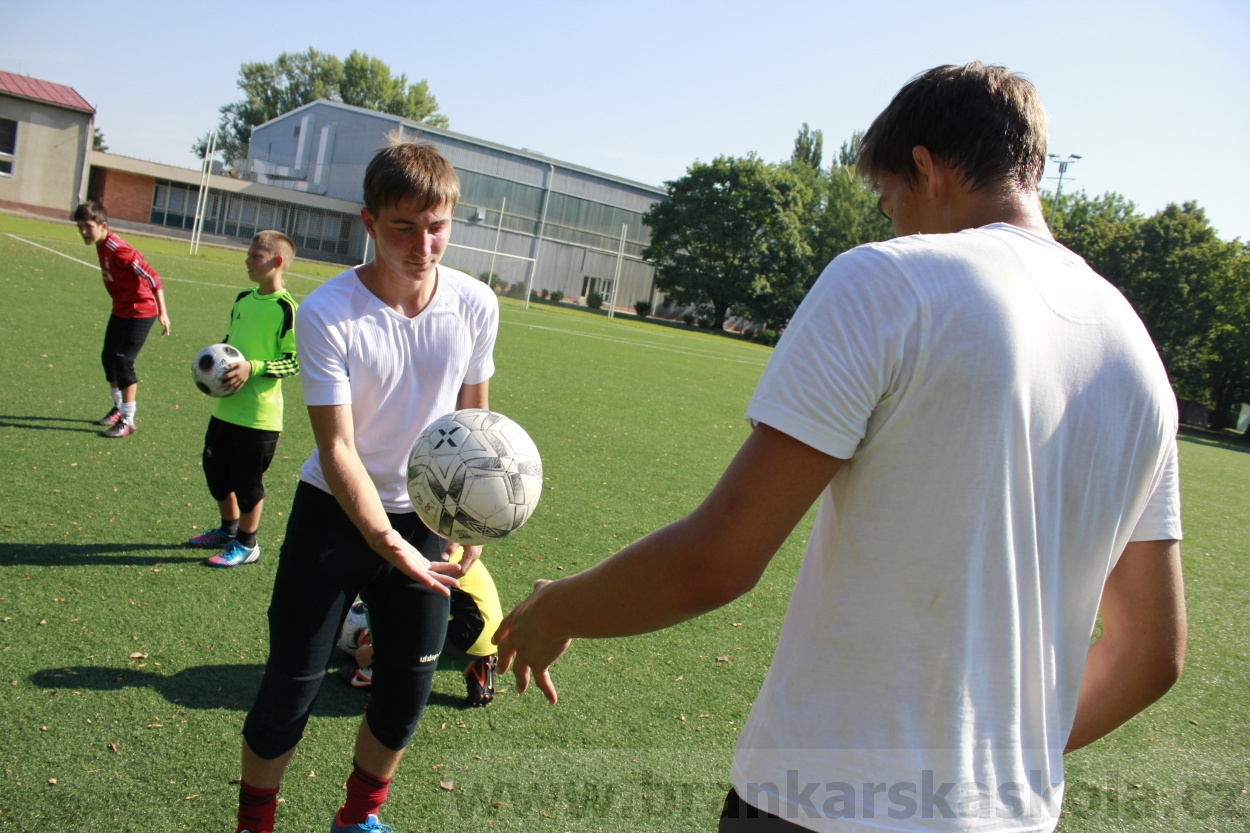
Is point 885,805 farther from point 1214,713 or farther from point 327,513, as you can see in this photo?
point 1214,713

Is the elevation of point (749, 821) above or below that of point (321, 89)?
below

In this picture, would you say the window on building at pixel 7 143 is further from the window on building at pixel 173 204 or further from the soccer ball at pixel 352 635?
the soccer ball at pixel 352 635

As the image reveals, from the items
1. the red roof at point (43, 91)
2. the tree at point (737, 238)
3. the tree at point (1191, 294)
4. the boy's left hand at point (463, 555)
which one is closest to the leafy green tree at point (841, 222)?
the tree at point (737, 238)

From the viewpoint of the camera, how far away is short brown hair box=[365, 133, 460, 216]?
2.88m

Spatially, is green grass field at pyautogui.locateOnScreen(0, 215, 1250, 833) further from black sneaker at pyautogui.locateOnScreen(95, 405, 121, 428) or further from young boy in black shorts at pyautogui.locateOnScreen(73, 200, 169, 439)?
young boy in black shorts at pyautogui.locateOnScreen(73, 200, 169, 439)

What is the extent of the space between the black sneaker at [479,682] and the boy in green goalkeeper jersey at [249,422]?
84.4 inches

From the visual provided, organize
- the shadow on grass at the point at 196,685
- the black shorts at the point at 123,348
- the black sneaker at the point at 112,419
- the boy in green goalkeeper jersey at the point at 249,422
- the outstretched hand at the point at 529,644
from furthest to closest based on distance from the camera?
1. the black shorts at the point at 123,348
2. the black sneaker at the point at 112,419
3. the boy in green goalkeeper jersey at the point at 249,422
4. the shadow on grass at the point at 196,685
5. the outstretched hand at the point at 529,644

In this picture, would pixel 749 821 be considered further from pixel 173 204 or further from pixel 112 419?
pixel 173 204

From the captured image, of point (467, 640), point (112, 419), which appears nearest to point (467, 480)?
point (467, 640)

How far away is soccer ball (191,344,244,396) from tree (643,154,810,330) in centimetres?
5503

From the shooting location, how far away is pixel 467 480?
270 cm

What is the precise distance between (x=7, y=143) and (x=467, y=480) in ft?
173

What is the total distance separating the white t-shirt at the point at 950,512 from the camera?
1.33m

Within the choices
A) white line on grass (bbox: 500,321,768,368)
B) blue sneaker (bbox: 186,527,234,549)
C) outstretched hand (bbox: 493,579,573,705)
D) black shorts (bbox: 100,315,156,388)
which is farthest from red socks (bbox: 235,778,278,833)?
white line on grass (bbox: 500,321,768,368)
